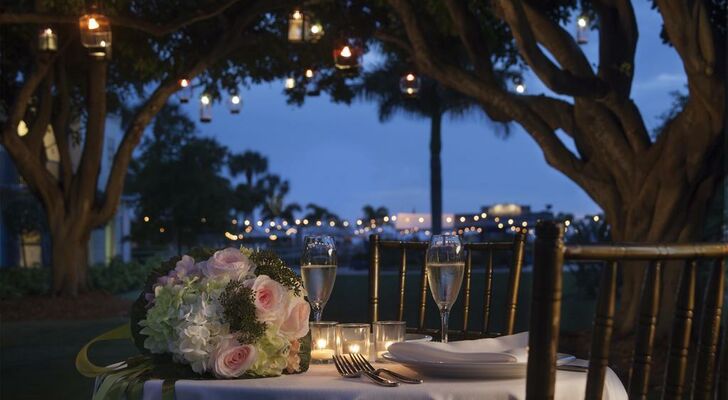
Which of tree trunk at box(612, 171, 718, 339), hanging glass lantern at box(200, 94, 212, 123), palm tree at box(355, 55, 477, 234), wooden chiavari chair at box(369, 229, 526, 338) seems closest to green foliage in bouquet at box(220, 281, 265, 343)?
wooden chiavari chair at box(369, 229, 526, 338)

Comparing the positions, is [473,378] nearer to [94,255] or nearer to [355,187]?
[94,255]

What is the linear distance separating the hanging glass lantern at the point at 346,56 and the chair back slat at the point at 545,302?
942cm

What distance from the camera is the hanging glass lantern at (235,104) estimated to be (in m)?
15.9

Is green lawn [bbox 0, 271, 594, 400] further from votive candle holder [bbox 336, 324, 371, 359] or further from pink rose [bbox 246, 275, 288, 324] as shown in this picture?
pink rose [bbox 246, 275, 288, 324]

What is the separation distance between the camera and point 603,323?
5.82 feet

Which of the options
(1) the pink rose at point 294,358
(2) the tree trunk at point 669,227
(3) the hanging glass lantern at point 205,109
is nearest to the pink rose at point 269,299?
(1) the pink rose at point 294,358

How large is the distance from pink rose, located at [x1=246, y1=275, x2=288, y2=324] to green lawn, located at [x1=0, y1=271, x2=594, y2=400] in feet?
20.3

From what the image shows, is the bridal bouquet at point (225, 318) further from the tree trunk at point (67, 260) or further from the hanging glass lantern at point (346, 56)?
the tree trunk at point (67, 260)

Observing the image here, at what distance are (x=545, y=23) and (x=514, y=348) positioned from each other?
24.0 ft

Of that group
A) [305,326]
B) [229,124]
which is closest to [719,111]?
[305,326]

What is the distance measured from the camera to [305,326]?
2498mm

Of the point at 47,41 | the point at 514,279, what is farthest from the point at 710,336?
the point at 47,41

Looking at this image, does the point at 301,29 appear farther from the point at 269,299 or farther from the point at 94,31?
the point at 269,299

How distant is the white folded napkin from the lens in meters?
2.47
